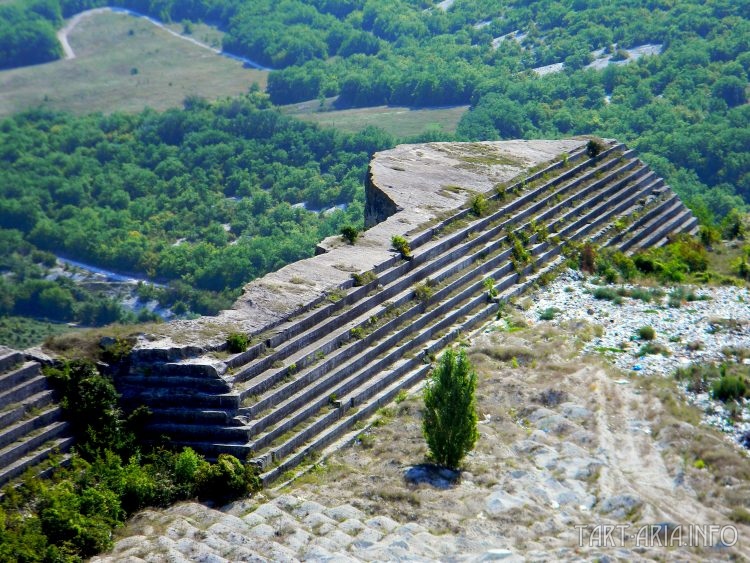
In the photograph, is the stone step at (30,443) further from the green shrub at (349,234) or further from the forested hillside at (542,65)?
the forested hillside at (542,65)

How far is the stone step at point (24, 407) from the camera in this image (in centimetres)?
1875

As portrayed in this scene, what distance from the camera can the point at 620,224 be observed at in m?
31.9

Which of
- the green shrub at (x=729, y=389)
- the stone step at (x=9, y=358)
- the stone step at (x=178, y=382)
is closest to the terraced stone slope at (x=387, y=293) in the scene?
the stone step at (x=178, y=382)

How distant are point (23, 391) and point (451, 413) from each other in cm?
636

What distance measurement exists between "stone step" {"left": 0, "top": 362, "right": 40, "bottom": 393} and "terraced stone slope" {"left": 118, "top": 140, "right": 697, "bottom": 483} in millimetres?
1400

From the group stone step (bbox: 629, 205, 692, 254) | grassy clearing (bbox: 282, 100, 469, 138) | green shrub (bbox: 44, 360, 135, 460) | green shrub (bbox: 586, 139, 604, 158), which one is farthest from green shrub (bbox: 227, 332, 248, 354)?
grassy clearing (bbox: 282, 100, 469, 138)

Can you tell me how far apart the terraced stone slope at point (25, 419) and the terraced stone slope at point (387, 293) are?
50.5 inches

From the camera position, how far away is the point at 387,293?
80.4ft

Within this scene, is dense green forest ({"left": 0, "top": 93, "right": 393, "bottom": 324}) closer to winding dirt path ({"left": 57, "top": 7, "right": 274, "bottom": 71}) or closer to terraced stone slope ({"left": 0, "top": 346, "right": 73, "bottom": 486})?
winding dirt path ({"left": 57, "top": 7, "right": 274, "bottom": 71})

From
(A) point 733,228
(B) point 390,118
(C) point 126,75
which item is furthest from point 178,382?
(C) point 126,75

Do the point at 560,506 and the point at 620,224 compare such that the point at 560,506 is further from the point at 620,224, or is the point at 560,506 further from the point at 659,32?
the point at 659,32

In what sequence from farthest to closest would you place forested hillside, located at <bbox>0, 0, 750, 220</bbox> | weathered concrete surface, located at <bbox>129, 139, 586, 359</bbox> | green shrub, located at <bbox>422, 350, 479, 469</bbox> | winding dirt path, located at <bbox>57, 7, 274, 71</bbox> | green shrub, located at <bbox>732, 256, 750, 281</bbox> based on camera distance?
winding dirt path, located at <bbox>57, 7, 274, 71</bbox> < forested hillside, located at <bbox>0, 0, 750, 220</bbox> < green shrub, located at <bbox>732, 256, 750, 281</bbox> < weathered concrete surface, located at <bbox>129, 139, 586, 359</bbox> < green shrub, located at <bbox>422, 350, 479, 469</bbox>

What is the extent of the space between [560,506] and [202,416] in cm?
554

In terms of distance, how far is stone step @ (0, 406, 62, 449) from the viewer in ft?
60.8
